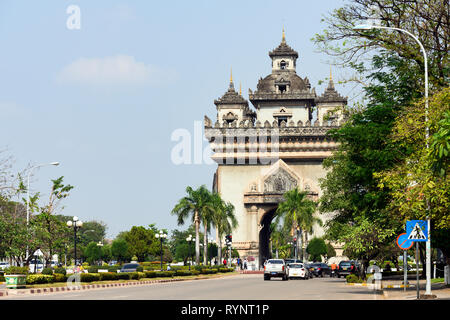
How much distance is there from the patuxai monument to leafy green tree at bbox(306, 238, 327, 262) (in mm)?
3981

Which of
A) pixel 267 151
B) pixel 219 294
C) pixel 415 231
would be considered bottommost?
pixel 219 294

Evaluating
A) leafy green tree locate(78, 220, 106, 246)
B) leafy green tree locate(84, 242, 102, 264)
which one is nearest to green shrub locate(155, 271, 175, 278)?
leafy green tree locate(84, 242, 102, 264)

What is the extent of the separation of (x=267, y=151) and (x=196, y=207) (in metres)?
26.9

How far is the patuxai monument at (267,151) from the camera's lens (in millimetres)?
98500

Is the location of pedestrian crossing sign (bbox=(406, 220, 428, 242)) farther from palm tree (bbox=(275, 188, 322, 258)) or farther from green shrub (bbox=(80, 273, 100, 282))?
palm tree (bbox=(275, 188, 322, 258))

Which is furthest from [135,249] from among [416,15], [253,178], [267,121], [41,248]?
[416,15]

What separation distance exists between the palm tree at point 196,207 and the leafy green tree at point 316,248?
69.7ft

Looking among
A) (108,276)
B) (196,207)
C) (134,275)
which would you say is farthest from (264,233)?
(108,276)

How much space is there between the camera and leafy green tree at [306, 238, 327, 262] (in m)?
92.8

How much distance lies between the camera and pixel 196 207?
7644 cm

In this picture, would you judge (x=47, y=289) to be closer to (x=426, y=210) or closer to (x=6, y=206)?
(x=426, y=210)

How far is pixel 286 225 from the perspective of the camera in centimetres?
9175

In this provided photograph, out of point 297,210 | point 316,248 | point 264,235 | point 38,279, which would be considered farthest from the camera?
point 264,235

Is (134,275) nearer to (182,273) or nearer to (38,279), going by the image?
(182,273)
